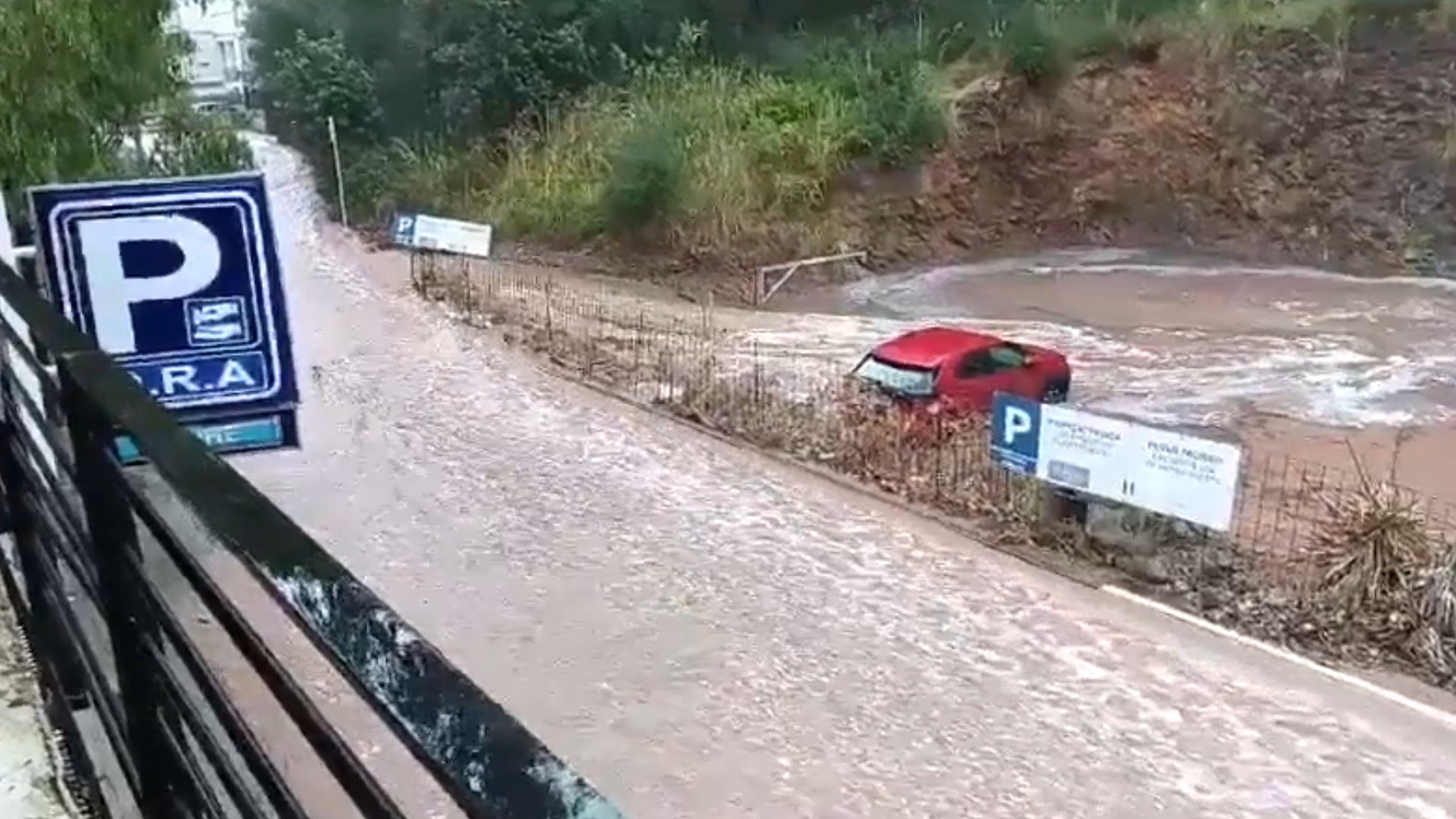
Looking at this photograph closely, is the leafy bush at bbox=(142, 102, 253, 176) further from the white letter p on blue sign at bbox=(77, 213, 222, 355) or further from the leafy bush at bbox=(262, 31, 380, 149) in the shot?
the leafy bush at bbox=(262, 31, 380, 149)

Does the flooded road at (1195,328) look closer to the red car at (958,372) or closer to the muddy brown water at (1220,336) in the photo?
the muddy brown water at (1220,336)

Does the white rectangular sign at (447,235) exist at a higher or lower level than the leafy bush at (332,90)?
lower

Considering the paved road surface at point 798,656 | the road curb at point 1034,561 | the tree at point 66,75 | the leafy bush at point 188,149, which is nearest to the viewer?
the paved road surface at point 798,656

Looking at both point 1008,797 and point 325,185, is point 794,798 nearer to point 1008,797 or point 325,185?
point 1008,797

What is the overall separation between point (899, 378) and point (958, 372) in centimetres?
58

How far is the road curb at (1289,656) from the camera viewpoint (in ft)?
27.3

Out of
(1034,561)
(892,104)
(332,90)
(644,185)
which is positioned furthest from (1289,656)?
(332,90)

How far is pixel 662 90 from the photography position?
93.3ft

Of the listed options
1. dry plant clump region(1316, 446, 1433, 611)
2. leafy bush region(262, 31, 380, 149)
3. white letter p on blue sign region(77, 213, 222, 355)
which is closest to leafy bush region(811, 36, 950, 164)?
leafy bush region(262, 31, 380, 149)

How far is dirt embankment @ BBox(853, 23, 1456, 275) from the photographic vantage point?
1005 inches

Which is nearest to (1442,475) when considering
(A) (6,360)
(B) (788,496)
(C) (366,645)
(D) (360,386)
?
(B) (788,496)

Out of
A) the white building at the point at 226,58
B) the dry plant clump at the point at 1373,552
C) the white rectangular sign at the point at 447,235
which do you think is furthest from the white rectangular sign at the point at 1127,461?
the white building at the point at 226,58

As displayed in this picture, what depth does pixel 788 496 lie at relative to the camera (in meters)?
12.4

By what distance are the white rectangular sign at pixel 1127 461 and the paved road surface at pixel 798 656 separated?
76 centimetres
